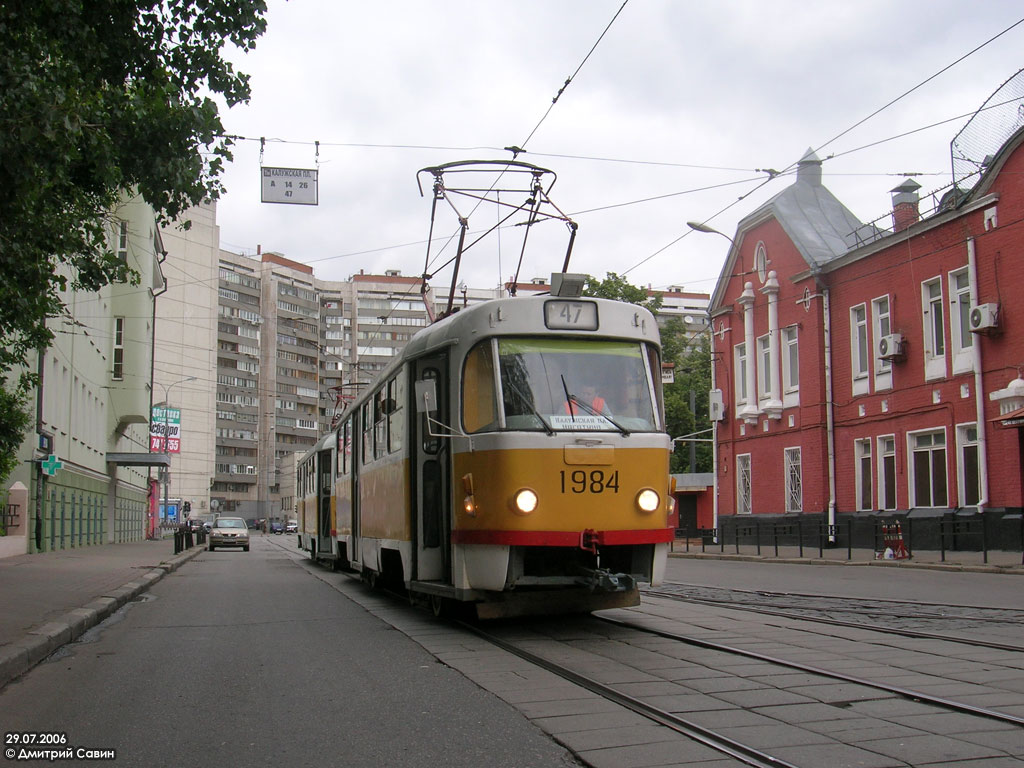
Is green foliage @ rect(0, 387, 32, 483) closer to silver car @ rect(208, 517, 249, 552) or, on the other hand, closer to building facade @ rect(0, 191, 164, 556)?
building facade @ rect(0, 191, 164, 556)

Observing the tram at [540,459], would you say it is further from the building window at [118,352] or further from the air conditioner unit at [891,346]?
the building window at [118,352]

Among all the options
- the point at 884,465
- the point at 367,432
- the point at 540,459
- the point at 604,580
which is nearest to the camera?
the point at 604,580

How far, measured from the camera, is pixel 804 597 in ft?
46.6

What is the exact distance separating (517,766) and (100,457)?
140ft

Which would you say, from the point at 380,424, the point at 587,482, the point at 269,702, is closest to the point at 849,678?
the point at 587,482

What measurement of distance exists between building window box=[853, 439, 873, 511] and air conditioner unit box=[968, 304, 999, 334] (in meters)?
6.26

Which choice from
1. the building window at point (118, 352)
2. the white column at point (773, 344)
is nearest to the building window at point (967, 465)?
the white column at point (773, 344)

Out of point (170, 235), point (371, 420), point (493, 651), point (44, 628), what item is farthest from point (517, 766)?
point (170, 235)

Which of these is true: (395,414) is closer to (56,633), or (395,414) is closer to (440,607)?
(440,607)

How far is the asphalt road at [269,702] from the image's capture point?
5.54m

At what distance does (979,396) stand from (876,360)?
4.83 m

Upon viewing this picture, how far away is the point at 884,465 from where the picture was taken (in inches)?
1156

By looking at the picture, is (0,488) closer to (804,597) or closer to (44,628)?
(44,628)

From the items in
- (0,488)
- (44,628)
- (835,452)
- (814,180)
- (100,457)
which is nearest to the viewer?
(44,628)
